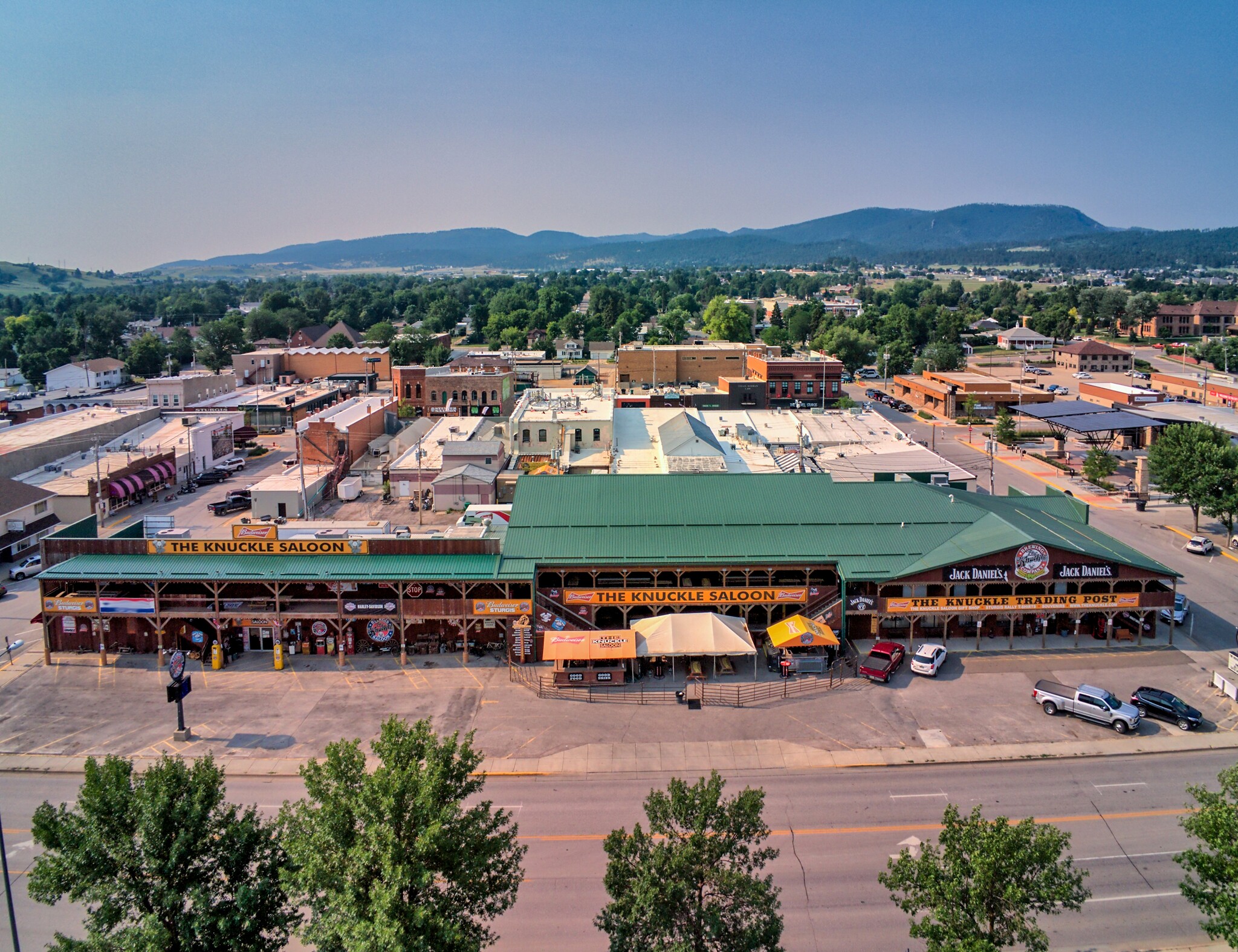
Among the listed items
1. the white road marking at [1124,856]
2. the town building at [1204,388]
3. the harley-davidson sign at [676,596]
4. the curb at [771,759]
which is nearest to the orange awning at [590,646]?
the harley-davidson sign at [676,596]

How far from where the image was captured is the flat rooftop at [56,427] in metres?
72.9

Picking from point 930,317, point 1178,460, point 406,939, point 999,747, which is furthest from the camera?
point 930,317

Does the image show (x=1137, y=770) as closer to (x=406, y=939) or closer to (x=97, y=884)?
(x=406, y=939)

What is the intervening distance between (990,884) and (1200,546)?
49.4 m

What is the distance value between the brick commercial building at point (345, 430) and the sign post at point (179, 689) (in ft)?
127

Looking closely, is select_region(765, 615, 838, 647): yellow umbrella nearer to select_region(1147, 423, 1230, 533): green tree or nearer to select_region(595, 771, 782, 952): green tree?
select_region(595, 771, 782, 952): green tree

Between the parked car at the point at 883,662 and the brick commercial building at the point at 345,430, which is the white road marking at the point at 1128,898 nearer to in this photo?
the parked car at the point at 883,662

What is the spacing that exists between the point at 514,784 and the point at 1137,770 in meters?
22.7

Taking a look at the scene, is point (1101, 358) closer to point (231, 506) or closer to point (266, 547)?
point (231, 506)

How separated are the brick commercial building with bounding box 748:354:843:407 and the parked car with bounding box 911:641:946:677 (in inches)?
2974

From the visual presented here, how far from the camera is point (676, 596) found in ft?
140

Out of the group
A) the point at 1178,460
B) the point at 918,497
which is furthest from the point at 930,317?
the point at 918,497

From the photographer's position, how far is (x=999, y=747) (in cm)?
3394

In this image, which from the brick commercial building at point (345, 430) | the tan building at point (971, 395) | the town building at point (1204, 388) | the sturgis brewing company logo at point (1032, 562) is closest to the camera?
the sturgis brewing company logo at point (1032, 562)
